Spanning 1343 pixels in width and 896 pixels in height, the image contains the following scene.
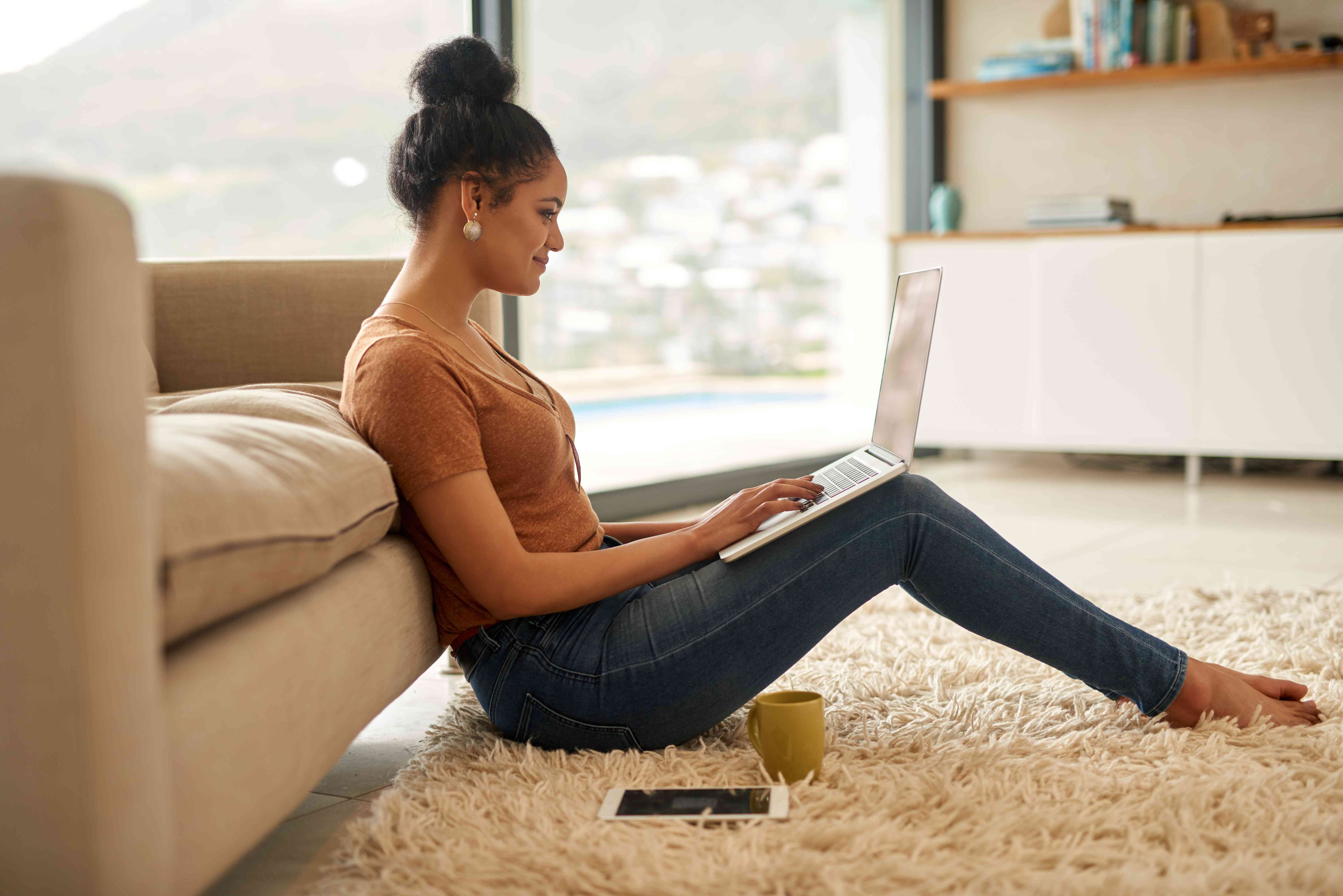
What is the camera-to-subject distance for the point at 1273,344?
3762 mm

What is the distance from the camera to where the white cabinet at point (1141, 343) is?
3.72 metres

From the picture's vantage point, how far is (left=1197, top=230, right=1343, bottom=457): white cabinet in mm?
3693

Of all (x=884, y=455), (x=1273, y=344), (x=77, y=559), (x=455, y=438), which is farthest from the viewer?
(x=1273, y=344)

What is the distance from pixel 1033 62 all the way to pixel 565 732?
3.72 metres

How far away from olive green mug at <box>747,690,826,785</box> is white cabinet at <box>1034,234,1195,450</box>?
118 inches

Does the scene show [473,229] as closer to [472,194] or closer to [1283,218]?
[472,194]

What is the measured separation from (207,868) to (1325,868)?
996 millimetres

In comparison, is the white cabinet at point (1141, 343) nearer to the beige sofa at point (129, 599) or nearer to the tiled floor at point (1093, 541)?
the tiled floor at point (1093, 541)

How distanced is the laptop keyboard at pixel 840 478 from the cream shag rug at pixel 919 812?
32 centimetres

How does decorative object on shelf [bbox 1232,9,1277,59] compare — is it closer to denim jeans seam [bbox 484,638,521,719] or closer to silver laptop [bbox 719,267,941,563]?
silver laptop [bbox 719,267,941,563]

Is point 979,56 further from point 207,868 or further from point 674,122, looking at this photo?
point 207,868

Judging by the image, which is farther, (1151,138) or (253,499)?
(1151,138)

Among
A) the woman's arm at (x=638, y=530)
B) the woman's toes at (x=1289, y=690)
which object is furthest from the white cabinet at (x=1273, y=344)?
the woman's arm at (x=638, y=530)

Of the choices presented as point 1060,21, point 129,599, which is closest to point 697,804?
point 129,599
